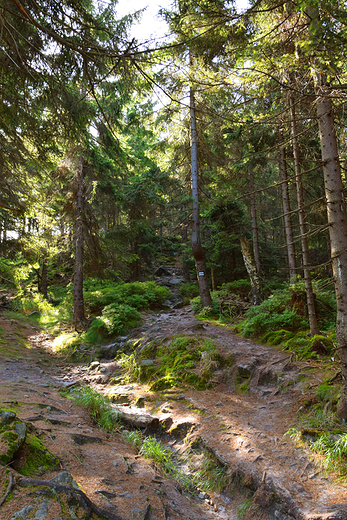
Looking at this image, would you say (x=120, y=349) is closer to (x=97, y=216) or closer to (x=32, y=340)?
(x=32, y=340)

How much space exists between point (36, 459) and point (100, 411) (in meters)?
2.82

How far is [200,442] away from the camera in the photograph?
4363mm

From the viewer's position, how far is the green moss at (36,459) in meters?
2.40

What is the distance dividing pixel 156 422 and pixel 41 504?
11.1 feet

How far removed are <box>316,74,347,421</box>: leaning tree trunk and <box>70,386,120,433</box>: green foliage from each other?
3.65m

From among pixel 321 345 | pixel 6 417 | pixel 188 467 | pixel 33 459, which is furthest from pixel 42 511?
pixel 321 345

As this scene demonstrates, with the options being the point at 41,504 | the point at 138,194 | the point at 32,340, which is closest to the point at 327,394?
the point at 41,504

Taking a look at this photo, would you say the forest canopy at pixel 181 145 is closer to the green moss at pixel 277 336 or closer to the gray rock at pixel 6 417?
the green moss at pixel 277 336

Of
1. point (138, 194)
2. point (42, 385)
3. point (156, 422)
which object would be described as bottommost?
point (156, 422)

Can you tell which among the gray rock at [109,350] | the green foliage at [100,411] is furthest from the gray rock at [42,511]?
the gray rock at [109,350]

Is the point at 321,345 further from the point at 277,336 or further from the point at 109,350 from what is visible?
the point at 109,350

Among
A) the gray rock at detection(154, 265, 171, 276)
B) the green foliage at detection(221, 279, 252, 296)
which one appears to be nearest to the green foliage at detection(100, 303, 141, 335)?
the green foliage at detection(221, 279, 252, 296)

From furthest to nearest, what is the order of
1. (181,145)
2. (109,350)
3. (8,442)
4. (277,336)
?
(181,145)
(109,350)
(277,336)
(8,442)

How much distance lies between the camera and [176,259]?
105 feet
